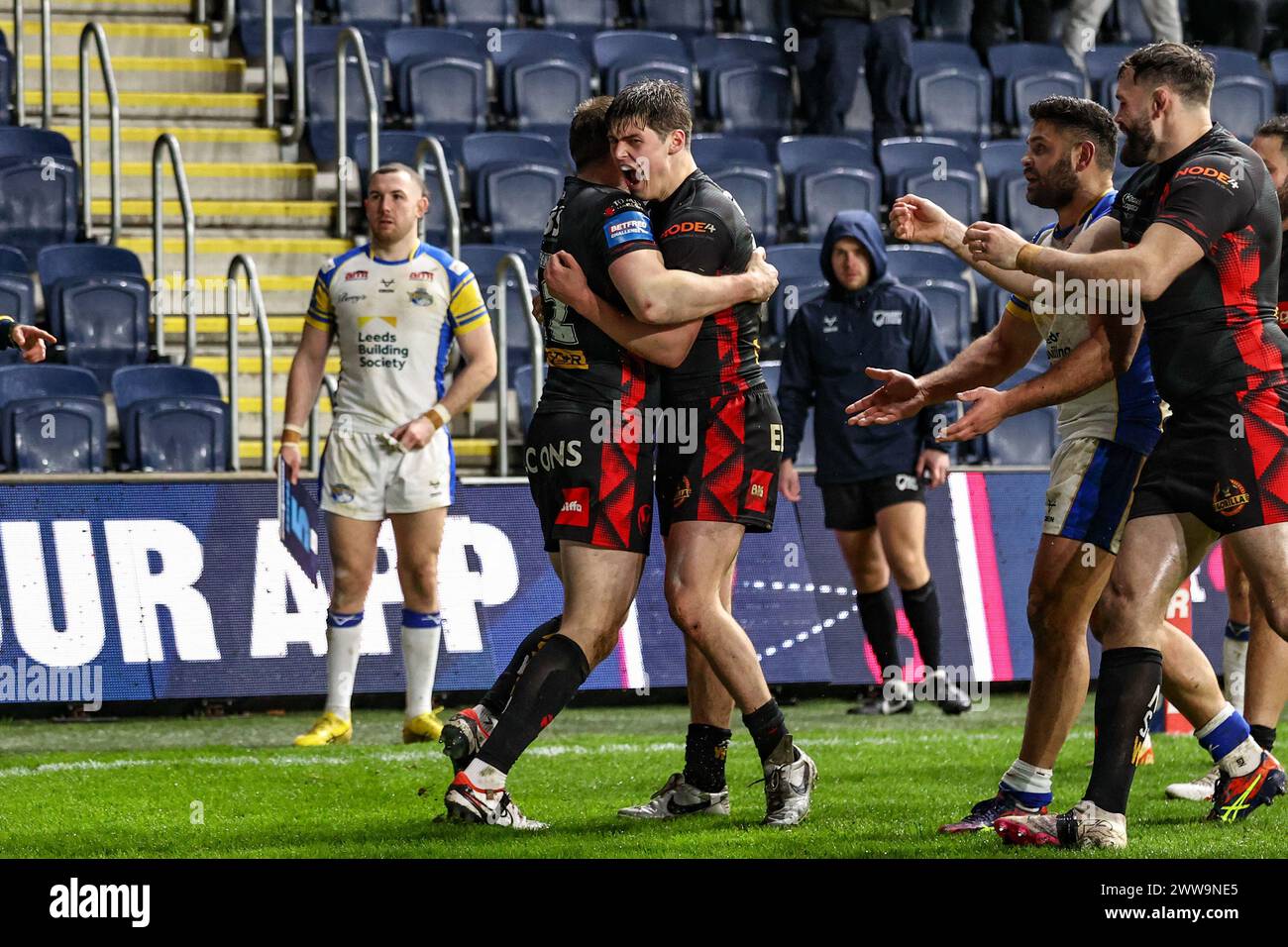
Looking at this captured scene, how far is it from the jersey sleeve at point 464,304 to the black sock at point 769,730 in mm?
3175

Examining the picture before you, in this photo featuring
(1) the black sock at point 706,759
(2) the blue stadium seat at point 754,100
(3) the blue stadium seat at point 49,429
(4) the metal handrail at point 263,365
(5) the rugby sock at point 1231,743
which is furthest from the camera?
(2) the blue stadium seat at point 754,100

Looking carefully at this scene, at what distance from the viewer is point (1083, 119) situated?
583 centimetres

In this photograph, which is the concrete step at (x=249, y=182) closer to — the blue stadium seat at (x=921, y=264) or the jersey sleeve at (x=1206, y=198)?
the blue stadium seat at (x=921, y=264)

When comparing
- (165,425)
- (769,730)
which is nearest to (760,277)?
(769,730)

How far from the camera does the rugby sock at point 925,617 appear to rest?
962cm

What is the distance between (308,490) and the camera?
9539 millimetres

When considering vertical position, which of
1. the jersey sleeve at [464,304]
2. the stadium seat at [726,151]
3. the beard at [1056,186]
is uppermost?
the stadium seat at [726,151]

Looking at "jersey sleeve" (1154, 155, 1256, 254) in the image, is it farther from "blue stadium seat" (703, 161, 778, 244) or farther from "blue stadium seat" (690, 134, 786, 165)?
"blue stadium seat" (690, 134, 786, 165)

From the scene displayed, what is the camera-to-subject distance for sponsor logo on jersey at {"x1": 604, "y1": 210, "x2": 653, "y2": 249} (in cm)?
559

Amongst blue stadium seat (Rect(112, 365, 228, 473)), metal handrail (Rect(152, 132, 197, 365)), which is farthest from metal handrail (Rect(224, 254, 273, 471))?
metal handrail (Rect(152, 132, 197, 365))

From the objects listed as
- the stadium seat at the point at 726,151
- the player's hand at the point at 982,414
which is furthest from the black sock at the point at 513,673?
the stadium seat at the point at 726,151

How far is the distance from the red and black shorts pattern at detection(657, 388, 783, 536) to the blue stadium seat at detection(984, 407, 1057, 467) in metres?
6.71

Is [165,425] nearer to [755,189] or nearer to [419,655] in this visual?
[419,655]
